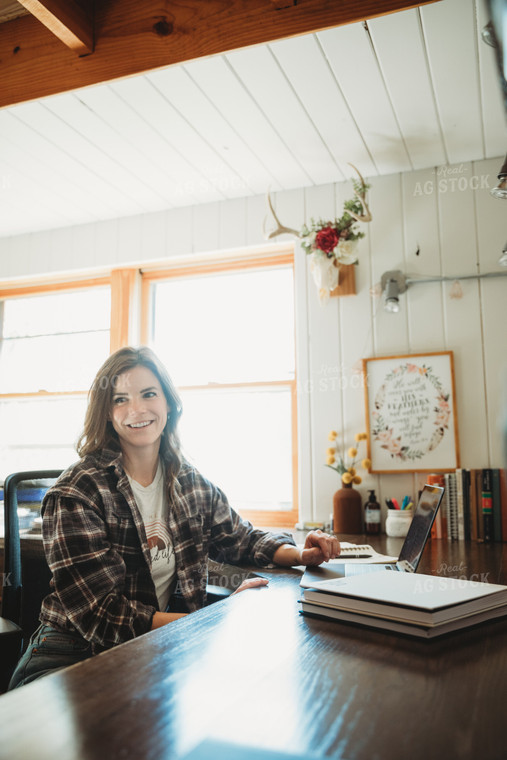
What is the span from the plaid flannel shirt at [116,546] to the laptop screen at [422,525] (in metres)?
0.38

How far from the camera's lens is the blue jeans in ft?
4.17

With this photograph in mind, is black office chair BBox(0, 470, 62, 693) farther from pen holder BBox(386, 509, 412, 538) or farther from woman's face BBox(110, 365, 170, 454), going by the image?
pen holder BBox(386, 509, 412, 538)

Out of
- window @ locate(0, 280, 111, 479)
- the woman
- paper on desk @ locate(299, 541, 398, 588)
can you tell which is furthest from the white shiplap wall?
the woman

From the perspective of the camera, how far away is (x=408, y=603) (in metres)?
0.86

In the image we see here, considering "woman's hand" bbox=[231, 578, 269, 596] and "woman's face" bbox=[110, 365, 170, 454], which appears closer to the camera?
"woman's hand" bbox=[231, 578, 269, 596]

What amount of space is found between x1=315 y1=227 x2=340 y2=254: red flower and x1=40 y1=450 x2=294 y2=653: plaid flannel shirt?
148cm

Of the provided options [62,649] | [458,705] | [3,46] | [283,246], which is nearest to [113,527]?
[62,649]

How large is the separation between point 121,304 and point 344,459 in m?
1.73

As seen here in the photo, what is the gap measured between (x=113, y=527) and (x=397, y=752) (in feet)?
3.51

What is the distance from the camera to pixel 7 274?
390 centimetres

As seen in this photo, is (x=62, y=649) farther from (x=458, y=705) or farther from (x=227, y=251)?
(x=227, y=251)

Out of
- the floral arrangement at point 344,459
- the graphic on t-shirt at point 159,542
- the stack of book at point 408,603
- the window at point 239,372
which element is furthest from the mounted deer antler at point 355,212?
the stack of book at point 408,603

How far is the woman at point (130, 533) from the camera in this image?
128 cm

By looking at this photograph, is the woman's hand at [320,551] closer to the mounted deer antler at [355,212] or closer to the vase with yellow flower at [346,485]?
the vase with yellow flower at [346,485]
